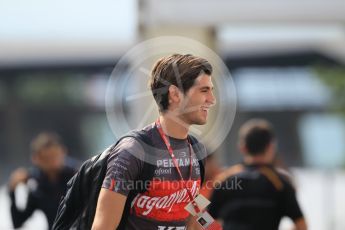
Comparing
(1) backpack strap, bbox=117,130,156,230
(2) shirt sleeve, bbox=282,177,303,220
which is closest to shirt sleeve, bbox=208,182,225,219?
(2) shirt sleeve, bbox=282,177,303,220

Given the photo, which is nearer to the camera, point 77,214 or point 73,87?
point 77,214

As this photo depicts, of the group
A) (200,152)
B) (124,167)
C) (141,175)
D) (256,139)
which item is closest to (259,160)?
(256,139)

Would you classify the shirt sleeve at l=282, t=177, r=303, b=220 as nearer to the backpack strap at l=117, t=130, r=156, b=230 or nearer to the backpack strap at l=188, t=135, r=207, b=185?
the backpack strap at l=188, t=135, r=207, b=185

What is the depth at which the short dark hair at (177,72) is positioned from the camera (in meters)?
3.72

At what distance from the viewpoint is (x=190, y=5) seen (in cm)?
902

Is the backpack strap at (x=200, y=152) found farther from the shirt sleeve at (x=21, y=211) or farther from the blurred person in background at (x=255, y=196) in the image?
the shirt sleeve at (x=21, y=211)

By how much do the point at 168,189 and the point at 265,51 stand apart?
29.8 meters

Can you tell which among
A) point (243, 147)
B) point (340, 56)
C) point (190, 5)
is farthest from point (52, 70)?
point (243, 147)

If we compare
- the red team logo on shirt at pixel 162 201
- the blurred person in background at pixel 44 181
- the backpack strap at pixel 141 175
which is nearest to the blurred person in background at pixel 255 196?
the blurred person in background at pixel 44 181

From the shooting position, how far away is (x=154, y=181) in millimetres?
3629

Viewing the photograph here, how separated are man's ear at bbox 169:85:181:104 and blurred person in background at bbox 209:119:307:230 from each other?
2.13m

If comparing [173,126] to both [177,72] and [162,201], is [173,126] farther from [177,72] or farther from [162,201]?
[162,201]

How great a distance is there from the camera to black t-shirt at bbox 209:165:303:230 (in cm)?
570

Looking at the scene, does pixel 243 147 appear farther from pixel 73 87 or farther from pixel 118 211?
pixel 73 87
